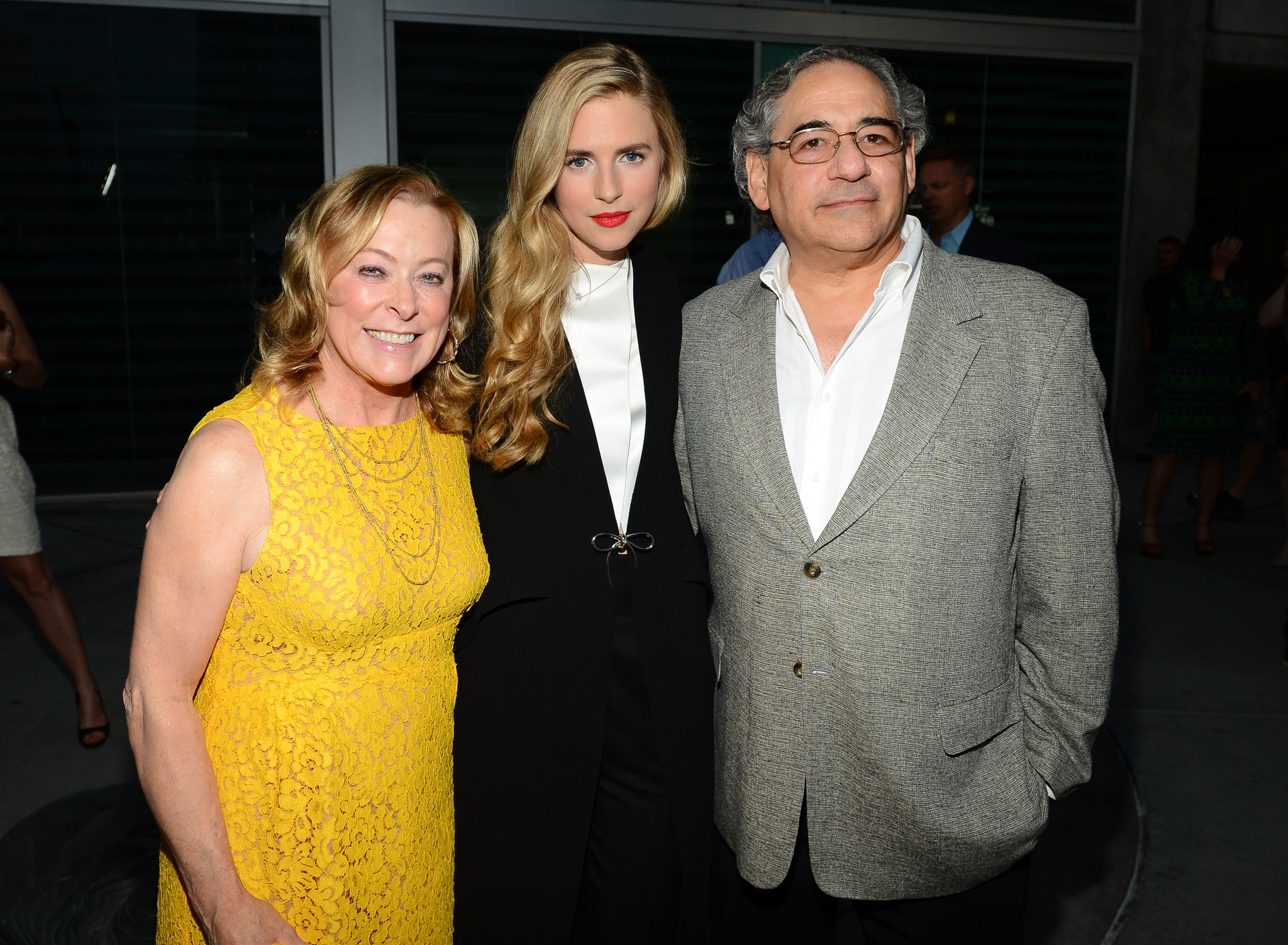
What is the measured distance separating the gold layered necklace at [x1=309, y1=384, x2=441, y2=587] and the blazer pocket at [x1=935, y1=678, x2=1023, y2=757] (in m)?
0.95

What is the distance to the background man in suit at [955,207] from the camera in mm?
4898

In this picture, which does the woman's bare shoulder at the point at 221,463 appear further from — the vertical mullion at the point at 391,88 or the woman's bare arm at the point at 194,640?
the vertical mullion at the point at 391,88

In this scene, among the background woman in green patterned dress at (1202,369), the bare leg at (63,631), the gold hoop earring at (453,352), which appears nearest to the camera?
the gold hoop earring at (453,352)

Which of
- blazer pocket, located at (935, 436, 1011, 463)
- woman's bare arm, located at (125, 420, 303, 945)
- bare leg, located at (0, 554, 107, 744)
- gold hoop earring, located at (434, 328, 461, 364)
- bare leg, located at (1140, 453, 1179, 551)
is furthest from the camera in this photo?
bare leg, located at (1140, 453, 1179, 551)

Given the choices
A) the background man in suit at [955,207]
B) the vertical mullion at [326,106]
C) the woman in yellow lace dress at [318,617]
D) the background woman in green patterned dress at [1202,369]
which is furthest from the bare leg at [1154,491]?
the vertical mullion at [326,106]

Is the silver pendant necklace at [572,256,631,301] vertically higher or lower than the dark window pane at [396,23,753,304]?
lower

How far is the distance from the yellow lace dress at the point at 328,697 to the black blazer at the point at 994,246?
3775 mm

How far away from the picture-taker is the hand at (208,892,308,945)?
5.44ft

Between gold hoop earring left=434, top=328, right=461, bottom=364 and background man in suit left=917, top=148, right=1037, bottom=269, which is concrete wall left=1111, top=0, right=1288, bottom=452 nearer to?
background man in suit left=917, top=148, right=1037, bottom=269

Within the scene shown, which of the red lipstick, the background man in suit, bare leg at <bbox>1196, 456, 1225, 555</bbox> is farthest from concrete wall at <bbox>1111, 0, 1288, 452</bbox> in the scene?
the red lipstick

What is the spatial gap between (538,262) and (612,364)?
0.93 feet

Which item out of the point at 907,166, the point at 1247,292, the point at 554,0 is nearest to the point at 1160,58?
the point at 1247,292

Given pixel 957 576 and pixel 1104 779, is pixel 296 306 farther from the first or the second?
pixel 1104 779

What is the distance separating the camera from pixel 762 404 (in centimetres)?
189
